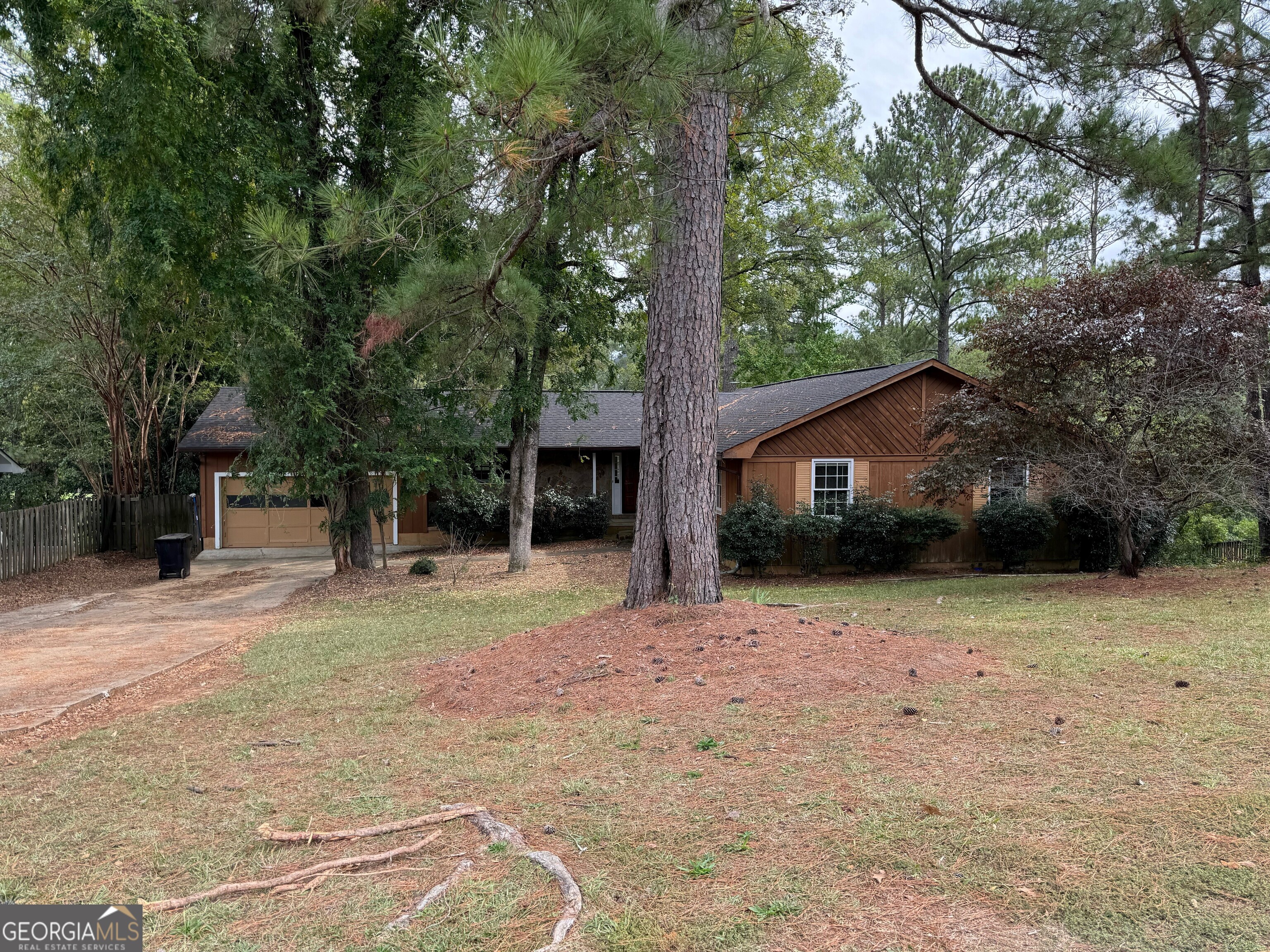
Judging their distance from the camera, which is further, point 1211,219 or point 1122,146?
point 1211,219

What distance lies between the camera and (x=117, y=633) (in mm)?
10242

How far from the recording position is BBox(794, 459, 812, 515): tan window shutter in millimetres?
16234

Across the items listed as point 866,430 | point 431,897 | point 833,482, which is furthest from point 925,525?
point 431,897

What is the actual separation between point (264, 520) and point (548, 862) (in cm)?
1935

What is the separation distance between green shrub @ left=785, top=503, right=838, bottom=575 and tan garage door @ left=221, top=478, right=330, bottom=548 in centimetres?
1145

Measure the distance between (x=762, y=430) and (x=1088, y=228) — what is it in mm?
16746

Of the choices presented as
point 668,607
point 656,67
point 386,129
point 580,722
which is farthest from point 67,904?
point 386,129

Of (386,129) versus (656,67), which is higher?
(386,129)

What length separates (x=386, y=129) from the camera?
1375 centimetres

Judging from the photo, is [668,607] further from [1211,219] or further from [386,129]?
[1211,219]

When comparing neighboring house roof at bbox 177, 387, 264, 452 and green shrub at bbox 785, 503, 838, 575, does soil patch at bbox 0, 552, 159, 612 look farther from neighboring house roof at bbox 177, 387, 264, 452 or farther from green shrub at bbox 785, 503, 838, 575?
green shrub at bbox 785, 503, 838, 575

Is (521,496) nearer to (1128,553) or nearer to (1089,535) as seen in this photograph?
(1128,553)

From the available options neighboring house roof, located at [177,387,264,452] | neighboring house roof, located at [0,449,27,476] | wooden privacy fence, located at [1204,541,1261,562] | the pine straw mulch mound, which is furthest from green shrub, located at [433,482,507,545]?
wooden privacy fence, located at [1204,541,1261,562]

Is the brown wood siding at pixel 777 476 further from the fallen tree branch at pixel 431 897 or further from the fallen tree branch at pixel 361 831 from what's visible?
the fallen tree branch at pixel 431 897
